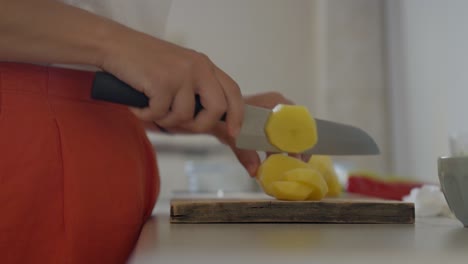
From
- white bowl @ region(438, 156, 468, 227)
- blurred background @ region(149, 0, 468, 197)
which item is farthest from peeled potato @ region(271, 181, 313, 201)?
blurred background @ region(149, 0, 468, 197)

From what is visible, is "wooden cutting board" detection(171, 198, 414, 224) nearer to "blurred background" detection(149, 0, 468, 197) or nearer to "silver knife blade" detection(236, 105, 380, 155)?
"silver knife blade" detection(236, 105, 380, 155)

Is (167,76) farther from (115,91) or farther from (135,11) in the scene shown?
(135,11)

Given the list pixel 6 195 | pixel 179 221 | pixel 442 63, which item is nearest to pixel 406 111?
pixel 442 63

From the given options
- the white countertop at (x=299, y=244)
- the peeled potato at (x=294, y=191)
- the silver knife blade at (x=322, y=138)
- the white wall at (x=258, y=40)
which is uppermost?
the white wall at (x=258, y=40)

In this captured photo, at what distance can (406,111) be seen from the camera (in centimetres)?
143

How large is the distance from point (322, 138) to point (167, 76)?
236 millimetres

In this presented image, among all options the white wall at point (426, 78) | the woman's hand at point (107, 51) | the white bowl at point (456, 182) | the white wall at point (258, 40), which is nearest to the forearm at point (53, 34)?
the woman's hand at point (107, 51)

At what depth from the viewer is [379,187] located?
3.10ft

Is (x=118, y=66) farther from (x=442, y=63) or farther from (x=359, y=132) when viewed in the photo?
(x=442, y=63)

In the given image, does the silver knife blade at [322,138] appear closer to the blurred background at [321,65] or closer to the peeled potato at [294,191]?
the peeled potato at [294,191]

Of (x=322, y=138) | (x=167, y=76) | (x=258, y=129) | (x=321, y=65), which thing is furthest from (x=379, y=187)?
(x=321, y=65)

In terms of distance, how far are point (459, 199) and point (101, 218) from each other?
Result: 0.28 meters

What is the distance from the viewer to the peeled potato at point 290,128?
53cm

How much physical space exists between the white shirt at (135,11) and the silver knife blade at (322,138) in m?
0.14
